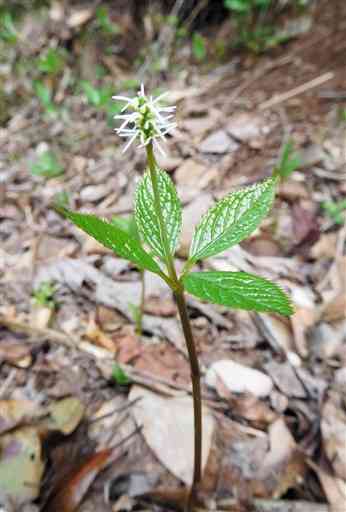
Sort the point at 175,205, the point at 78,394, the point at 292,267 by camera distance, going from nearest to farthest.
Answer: the point at 175,205, the point at 78,394, the point at 292,267

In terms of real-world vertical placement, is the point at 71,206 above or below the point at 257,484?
above

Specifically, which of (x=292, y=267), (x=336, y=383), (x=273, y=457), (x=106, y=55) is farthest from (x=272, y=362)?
(x=106, y=55)

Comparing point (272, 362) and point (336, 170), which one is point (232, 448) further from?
point (336, 170)

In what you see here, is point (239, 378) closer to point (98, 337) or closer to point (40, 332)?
point (98, 337)

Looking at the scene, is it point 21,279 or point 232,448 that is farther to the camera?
point 21,279

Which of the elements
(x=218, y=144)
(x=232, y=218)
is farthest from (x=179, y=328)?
(x=218, y=144)

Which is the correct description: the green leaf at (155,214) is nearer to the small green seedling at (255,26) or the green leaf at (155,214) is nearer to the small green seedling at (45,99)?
the small green seedling at (45,99)

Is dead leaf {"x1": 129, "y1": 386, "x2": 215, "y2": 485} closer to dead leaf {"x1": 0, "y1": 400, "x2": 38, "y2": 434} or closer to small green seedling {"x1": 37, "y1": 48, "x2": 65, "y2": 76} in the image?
dead leaf {"x1": 0, "y1": 400, "x2": 38, "y2": 434}

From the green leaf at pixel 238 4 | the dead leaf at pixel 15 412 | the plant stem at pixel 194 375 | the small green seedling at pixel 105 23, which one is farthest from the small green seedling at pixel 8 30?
the plant stem at pixel 194 375
